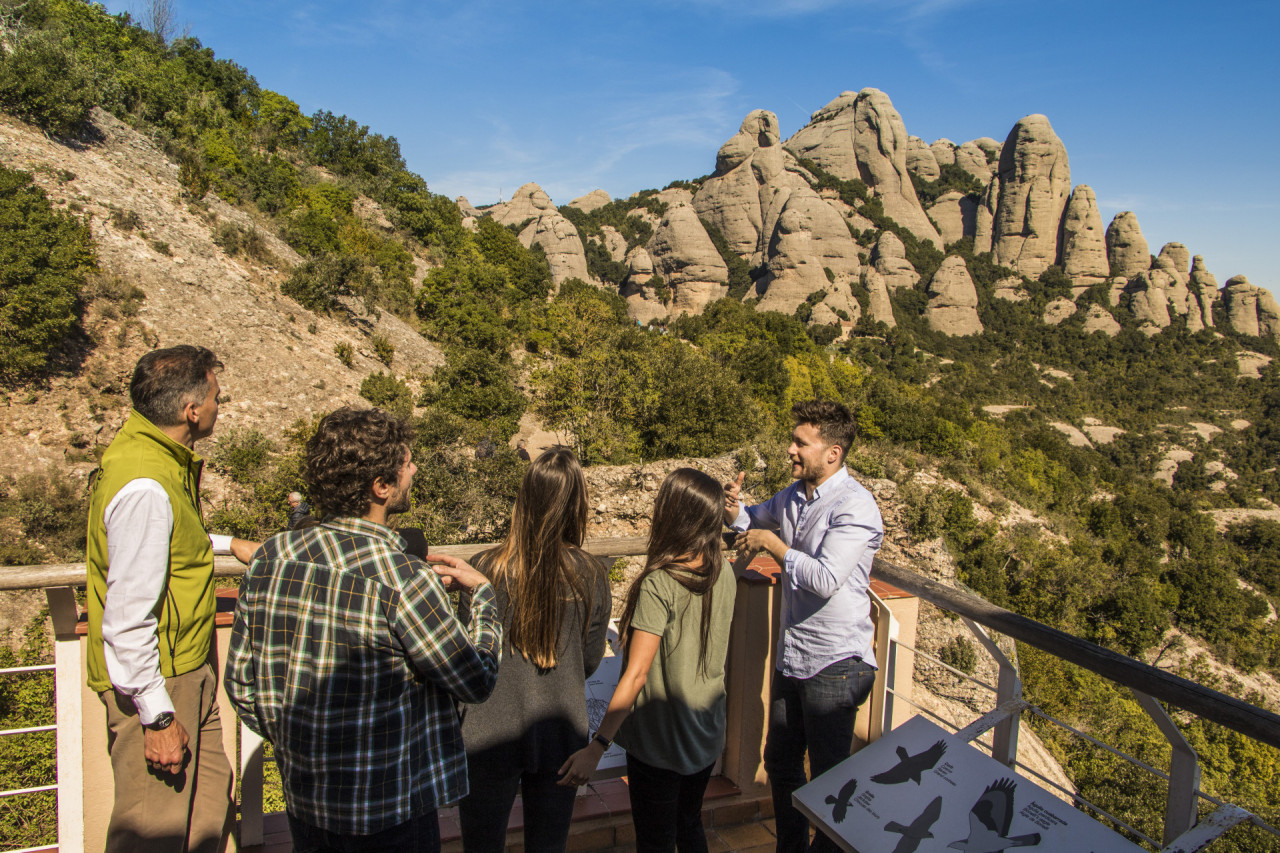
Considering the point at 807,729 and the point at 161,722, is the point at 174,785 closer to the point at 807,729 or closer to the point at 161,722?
the point at 161,722

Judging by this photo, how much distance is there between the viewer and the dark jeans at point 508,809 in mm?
1712

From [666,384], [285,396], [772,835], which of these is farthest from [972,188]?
[772,835]

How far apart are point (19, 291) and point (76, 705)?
16277 millimetres

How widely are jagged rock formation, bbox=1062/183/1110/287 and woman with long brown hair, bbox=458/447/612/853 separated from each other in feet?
247

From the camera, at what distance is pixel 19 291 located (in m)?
13.4

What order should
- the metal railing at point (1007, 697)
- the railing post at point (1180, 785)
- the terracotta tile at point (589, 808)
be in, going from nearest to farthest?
the metal railing at point (1007, 697) → the railing post at point (1180, 785) → the terracotta tile at point (589, 808)

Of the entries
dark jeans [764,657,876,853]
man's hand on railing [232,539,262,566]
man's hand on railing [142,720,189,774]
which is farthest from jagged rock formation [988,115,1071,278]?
man's hand on railing [142,720,189,774]

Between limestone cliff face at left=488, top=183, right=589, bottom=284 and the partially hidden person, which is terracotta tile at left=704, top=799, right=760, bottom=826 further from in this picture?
limestone cliff face at left=488, top=183, right=589, bottom=284

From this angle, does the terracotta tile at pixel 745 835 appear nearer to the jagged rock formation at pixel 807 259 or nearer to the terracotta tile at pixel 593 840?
the terracotta tile at pixel 593 840

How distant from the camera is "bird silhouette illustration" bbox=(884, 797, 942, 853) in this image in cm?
173

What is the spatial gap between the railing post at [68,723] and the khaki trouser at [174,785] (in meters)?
0.12

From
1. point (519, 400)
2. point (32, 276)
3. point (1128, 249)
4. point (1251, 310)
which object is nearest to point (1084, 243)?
point (1128, 249)

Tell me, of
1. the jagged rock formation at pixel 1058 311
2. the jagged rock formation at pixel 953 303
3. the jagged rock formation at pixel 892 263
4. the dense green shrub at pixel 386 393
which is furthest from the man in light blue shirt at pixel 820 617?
the jagged rock formation at pixel 1058 311

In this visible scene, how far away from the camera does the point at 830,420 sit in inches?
96.1
